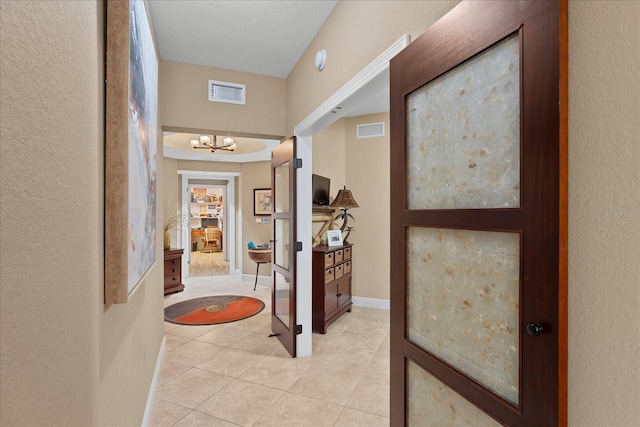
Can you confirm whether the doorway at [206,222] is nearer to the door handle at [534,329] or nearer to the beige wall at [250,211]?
the beige wall at [250,211]

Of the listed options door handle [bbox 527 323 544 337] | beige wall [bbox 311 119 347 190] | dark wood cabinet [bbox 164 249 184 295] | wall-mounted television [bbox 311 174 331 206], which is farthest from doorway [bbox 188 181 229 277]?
door handle [bbox 527 323 544 337]

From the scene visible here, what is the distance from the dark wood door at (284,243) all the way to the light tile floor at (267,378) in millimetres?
254

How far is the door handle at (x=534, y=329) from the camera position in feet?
2.58

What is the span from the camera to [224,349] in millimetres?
3223

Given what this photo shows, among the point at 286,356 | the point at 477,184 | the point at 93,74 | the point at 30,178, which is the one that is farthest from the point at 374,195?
the point at 30,178

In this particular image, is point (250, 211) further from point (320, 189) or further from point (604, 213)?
point (604, 213)

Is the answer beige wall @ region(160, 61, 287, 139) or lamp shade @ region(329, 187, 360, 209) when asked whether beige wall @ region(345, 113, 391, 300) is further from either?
beige wall @ region(160, 61, 287, 139)

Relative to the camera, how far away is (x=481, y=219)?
976 millimetres

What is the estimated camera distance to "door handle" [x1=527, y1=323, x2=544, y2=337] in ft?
2.58

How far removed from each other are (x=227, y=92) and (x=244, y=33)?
79cm

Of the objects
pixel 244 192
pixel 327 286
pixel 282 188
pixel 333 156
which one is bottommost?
pixel 327 286

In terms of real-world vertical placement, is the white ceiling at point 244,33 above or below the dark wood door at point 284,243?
above

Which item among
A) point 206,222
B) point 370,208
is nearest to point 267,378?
point 370,208

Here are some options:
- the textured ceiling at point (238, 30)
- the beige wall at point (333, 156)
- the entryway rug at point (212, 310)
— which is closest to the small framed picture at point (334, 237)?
the beige wall at point (333, 156)
